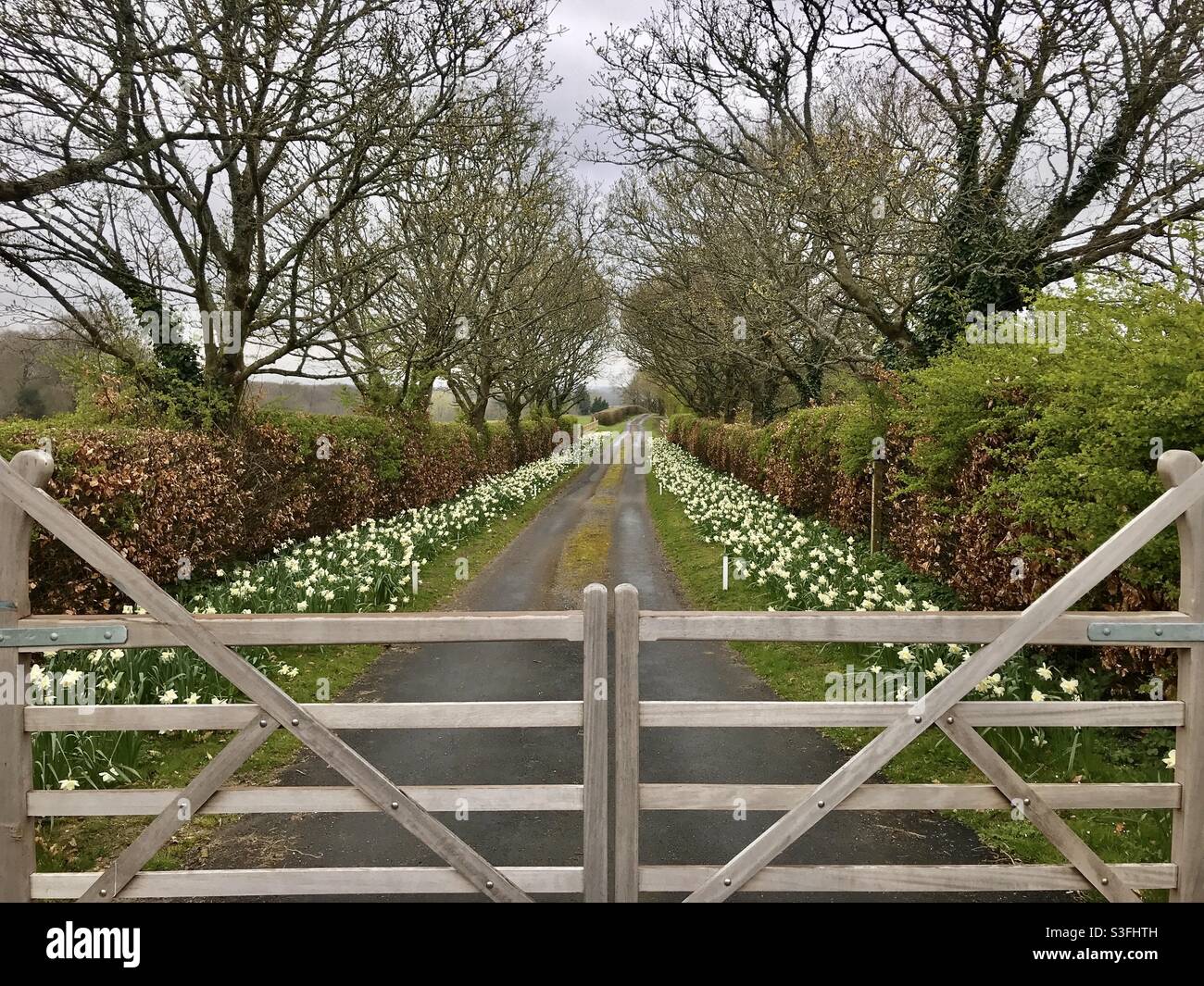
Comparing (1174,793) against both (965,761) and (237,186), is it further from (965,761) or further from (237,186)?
(237,186)

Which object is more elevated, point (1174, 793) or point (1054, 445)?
point (1054, 445)

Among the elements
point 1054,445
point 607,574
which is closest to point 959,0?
point 1054,445

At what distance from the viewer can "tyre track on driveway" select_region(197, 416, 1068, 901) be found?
153 inches

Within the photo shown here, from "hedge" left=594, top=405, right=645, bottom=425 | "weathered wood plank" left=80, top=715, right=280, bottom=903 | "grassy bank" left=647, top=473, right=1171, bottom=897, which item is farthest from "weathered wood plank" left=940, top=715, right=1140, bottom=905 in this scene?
"hedge" left=594, top=405, right=645, bottom=425

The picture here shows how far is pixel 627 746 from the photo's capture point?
2.84 metres

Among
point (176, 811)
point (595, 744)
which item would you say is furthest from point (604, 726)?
point (176, 811)

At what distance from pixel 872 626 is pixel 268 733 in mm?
2508

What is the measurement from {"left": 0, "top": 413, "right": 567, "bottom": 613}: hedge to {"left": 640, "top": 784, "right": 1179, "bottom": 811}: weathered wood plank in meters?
6.37

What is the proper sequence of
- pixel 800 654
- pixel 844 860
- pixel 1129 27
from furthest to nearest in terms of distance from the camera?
pixel 1129 27, pixel 800 654, pixel 844 860

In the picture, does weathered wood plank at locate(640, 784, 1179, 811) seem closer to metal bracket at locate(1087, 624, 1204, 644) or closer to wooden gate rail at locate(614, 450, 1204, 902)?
wooden gate rail at locate(614, 450, 1204, 902)

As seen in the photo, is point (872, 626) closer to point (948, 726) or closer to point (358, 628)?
point (948, 726)

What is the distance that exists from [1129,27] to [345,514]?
1578 cm

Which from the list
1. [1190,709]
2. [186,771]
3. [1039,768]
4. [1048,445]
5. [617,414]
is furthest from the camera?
[617,414]
